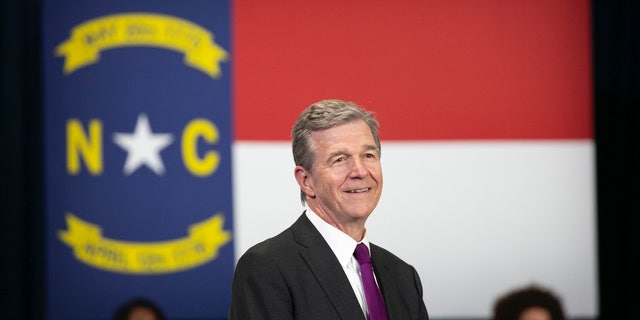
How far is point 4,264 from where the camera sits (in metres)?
3.66

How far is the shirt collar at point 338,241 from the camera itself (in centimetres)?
152

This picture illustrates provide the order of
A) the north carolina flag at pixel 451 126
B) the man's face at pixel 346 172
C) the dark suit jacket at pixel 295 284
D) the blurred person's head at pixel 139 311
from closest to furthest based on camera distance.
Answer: the dark suit jacket at pixel 295 284
the man's face at pixel 346 172
the blurred person's head at pixel 139 311
the north carolina flag at pixel 451 126

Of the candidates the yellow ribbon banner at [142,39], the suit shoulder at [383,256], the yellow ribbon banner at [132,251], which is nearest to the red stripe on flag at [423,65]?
the yellow ribbon banner at [142,39]

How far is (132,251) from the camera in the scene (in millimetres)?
3697

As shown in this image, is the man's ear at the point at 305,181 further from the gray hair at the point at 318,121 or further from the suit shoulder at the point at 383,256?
the suit shoulder at the point at 383,256

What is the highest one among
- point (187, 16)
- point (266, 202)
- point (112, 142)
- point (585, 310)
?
point (187, 16)

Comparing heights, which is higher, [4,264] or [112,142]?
[112,142]

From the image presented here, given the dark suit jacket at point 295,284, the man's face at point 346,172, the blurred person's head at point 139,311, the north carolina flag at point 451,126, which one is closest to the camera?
the dark suit jacket at point 295,284

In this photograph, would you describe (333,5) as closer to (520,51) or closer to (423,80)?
(423,80)

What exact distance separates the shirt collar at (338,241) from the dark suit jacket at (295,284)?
1cm

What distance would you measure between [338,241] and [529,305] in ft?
7.69

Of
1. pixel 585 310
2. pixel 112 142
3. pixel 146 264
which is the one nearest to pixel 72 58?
pixel 112 142

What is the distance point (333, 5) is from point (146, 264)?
1360 millimetres

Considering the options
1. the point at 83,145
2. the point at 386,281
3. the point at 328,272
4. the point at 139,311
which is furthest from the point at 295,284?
the point at 83,145
